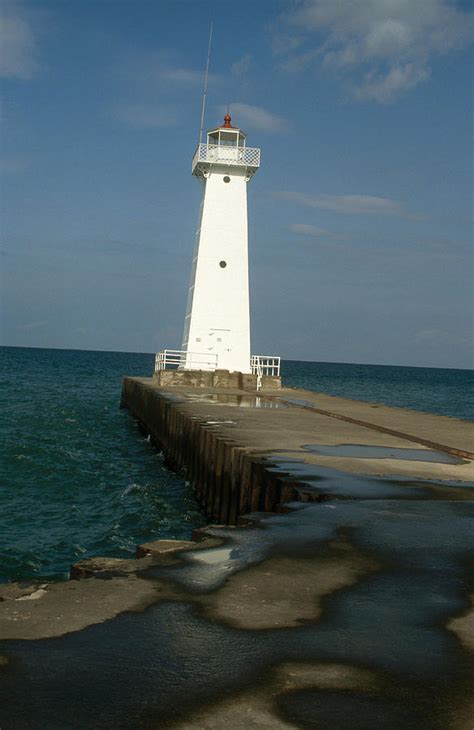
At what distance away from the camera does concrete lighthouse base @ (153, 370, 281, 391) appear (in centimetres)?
2930

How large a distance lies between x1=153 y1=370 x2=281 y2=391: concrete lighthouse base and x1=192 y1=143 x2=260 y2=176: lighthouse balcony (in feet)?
30.5

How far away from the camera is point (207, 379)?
2952 cm

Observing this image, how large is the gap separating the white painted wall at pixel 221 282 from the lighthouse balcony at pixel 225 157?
384 millimetres

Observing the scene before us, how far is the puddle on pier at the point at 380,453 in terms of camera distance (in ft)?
35.4

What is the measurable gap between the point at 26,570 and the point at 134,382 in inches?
879

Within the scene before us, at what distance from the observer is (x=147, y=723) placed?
2.79 m

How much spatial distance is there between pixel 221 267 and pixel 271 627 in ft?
93.8

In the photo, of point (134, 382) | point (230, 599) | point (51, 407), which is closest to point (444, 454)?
point (230, 599)

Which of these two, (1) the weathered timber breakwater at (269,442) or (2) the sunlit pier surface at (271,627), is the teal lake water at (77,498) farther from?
(2) the sunlit pier surface at (271,627)

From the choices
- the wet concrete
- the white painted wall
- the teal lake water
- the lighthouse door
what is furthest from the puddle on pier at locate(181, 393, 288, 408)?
the wet concrete

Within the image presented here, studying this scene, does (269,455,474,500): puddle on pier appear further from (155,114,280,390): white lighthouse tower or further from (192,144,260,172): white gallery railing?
(192,144,260,172): white gallery railing

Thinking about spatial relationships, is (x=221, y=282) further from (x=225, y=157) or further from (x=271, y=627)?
(x=271, y=627)

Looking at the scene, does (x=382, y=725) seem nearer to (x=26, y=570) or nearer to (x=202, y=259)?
(x=26, y=570)

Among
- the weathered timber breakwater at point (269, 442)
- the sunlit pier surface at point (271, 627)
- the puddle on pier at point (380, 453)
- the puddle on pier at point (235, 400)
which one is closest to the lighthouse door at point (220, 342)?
the puddle on pier at point (235, 400)
